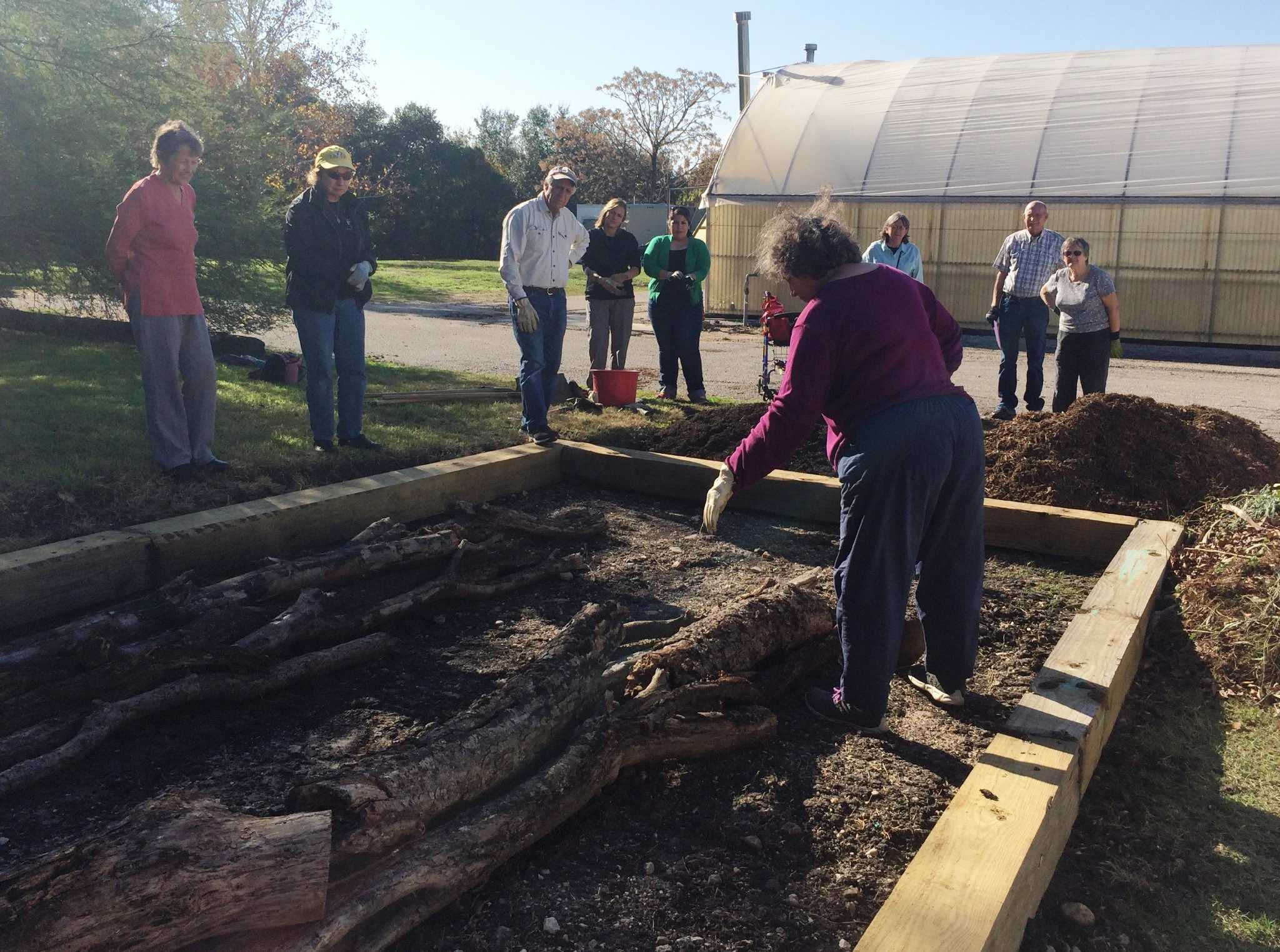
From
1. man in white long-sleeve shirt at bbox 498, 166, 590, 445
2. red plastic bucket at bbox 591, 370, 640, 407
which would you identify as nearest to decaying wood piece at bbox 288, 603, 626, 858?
man in white long-sleeve shirt at bbox 498, 166, 590, 445

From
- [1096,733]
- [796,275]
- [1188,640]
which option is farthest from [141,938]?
[1188,640]

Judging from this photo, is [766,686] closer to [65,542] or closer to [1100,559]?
[1100,559]

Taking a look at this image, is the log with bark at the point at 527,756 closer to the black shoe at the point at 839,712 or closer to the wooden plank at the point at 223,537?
the black shoe at the point at 839,712

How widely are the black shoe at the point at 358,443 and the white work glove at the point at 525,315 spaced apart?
3.96ft

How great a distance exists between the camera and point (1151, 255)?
17203mm

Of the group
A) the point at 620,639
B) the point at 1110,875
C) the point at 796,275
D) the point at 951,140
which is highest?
the point at 951,140

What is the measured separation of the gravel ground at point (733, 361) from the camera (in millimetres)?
11539

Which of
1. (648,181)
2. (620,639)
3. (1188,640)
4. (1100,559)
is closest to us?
(620,639)

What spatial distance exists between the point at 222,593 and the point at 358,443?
2687 mm

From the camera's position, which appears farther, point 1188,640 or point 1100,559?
point 1100,559

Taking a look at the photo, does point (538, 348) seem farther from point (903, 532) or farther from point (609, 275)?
point (903, 532)

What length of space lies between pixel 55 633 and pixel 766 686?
8.04 feet

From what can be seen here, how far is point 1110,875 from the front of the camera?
2.85 meters

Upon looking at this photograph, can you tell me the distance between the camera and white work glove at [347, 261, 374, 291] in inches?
259
